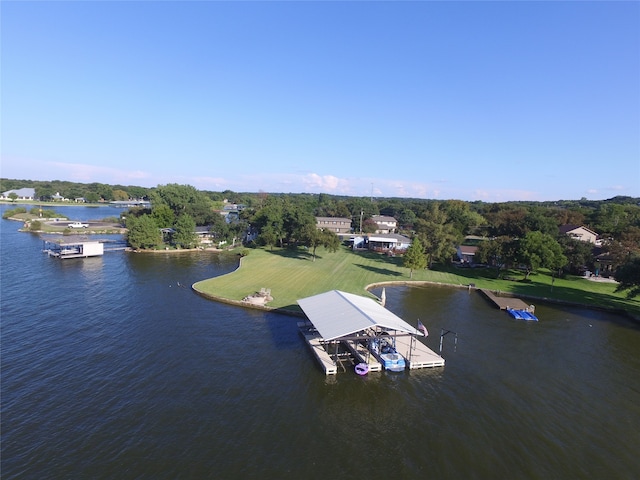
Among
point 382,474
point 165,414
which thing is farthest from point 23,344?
point 382,474

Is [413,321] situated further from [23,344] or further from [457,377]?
[23,344]

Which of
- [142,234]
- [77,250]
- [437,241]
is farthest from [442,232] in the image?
[77,250]

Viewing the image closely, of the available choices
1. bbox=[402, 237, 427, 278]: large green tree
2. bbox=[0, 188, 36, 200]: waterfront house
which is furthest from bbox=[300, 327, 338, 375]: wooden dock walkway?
bbox=[0, 188, 36, 200]: waterfront house

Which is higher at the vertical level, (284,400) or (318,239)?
(318,239)

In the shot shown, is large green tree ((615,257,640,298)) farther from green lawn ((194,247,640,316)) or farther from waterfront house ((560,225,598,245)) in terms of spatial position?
waterfront house ((560,225,598,245))

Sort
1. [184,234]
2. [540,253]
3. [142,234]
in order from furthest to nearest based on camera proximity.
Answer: [184,234]
[142,234]
[540,253]

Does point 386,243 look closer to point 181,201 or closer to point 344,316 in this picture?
point 344,316

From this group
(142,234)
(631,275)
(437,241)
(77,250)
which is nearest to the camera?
(631,275)

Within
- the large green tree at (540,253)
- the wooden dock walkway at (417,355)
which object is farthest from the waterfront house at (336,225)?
the wooden dock walkway at (417,355)
